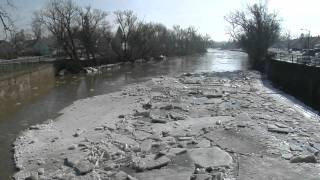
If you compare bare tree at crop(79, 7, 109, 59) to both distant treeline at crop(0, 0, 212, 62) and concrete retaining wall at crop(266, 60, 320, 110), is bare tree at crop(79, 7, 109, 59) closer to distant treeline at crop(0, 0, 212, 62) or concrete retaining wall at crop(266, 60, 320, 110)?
distant treeline at crop(0, 0, 212, 62)

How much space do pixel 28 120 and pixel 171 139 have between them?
10.0 metres

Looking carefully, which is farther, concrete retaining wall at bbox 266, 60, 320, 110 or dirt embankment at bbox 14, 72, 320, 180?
concrete retaining wall at bbox 266, 60, 320, 110

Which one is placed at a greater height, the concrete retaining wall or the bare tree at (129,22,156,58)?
the bare tree at (129,22,156,58)

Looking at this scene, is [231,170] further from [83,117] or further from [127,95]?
[127,95]

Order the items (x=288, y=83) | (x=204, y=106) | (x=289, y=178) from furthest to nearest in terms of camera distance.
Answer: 1. (x=288, y=83)
2. (x=204, y=106)
3. (x=289, y=178)

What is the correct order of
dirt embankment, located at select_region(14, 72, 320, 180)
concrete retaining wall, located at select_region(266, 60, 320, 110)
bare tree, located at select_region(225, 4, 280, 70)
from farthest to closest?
1. bare tree, located at select_region(225, 4, 280, 70)
2. concrete retaining wall, located at select_region(266, 60, 320, 110)
3. dirt embankment, located at select_region(14, 72, 320, 180)

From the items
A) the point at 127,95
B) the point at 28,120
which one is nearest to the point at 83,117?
the point at 28,120

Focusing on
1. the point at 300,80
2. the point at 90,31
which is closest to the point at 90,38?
the point at 90,31

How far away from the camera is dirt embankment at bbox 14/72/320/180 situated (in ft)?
43.5

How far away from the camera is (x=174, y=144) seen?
16219 mm

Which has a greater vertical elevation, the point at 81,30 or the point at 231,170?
the point at 81,30

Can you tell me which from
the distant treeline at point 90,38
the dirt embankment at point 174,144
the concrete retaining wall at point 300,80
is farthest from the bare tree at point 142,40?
the dirt embankment at point 174,144

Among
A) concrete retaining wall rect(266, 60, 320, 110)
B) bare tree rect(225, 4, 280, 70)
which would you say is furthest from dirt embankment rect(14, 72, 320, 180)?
bare tree rect(225, 4, 280, 70)

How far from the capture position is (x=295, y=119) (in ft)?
69.9
